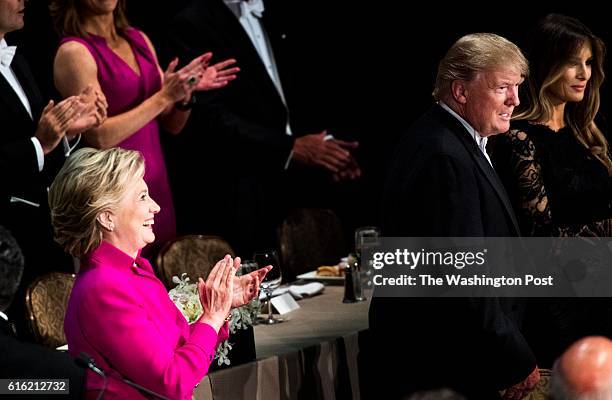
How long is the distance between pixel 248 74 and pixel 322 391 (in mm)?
2281

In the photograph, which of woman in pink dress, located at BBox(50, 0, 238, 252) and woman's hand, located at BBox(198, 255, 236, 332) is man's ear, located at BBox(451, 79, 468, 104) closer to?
woman's hand, located at BBox(198, 255, 236, 332)

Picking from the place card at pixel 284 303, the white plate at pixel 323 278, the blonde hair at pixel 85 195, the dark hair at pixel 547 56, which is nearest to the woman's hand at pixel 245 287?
the blonde hair at pixel 85 195

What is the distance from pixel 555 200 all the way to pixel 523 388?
101 centimetres

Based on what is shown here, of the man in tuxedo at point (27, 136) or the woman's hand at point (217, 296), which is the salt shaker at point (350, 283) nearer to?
the man in tuxedo at point (27, 136)

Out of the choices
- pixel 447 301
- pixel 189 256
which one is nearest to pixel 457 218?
pixel 447 301

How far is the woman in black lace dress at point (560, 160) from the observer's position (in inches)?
142

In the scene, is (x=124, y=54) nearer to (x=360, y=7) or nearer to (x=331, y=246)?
(x=331, y=246)

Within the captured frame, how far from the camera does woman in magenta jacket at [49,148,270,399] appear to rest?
255 centimetres

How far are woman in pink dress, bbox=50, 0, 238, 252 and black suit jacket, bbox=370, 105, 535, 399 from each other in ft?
6.31

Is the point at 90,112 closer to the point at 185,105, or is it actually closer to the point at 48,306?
the point at 185,105

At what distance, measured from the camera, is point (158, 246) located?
15.7ft

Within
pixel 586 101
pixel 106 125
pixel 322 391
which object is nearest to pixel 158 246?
pixel 106 125

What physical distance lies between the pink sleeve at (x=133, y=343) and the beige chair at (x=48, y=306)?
1.14 m

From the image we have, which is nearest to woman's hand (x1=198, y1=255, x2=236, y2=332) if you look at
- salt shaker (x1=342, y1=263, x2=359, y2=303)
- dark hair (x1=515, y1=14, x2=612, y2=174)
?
salt shaker (x1=342, y1=263, x2=359, y2=303)
